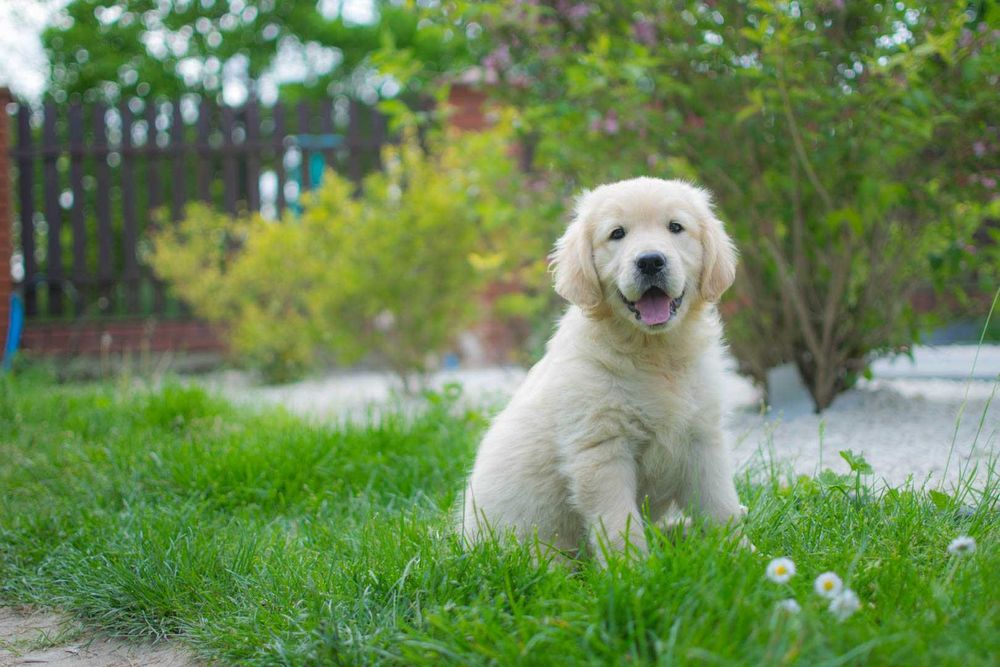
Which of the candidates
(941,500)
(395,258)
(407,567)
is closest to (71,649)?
(407,567)

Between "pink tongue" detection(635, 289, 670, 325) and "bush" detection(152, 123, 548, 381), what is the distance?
9.10 feet

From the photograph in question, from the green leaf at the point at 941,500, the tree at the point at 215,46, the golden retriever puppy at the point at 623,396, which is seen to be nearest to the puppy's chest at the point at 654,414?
the golden retriever puppy at the point at 623,396

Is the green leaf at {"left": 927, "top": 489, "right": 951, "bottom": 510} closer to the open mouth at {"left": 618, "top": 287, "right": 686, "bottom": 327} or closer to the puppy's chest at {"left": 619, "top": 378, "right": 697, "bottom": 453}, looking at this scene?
the puppy's chest at {"left": 619, "top": 378, "right": 697, "bottom": 453}

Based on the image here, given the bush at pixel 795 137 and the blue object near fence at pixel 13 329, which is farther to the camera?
the blue object near fence at pixel 13 329


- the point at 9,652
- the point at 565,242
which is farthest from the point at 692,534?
the point at 9,652

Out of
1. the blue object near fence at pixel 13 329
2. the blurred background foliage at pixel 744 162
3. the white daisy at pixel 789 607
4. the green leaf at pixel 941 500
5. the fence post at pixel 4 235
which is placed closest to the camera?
the white daisy at pixel 789 607

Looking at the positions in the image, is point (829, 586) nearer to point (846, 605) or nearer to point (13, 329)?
point (846, 605)

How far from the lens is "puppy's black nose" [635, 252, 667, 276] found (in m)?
2.53

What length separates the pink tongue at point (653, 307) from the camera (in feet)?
8.38

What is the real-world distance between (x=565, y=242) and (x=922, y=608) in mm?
1455

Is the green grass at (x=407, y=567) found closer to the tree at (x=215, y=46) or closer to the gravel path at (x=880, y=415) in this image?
the gravel path at (x=880, y=415)

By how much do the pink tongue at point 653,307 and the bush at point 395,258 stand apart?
2.77 m

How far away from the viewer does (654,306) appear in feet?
8.47

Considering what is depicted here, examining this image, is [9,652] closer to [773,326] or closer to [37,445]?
[37,445]
